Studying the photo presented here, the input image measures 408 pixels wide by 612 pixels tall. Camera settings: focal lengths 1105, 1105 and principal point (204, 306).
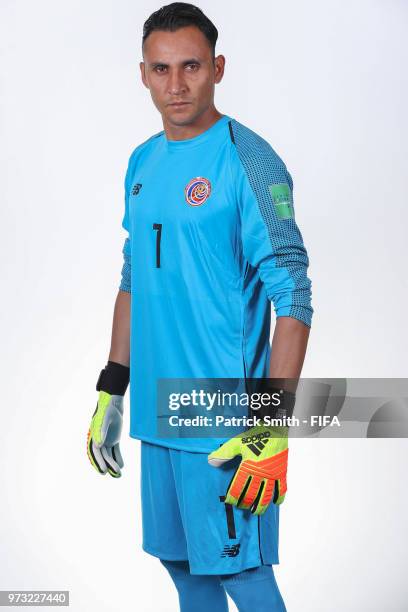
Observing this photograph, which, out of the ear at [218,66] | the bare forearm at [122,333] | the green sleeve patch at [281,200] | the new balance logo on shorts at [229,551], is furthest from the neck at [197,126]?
the new balance logo on shorts at [229,551]

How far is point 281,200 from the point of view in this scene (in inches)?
93.3

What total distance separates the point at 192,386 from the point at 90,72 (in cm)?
199

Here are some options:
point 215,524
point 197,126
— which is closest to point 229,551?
point 215,524

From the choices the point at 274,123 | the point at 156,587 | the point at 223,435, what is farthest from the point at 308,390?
the point at 274,123

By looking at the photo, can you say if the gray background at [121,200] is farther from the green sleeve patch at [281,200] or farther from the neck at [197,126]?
the green sleeve patch at [281,200]

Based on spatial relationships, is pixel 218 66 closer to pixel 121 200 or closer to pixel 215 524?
pixel 215 524

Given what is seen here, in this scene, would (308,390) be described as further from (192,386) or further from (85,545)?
(85,545)

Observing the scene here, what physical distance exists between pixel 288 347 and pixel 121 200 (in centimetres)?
189

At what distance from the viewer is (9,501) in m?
4.09

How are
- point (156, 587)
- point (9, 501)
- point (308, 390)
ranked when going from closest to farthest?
point (308, 390), point (156, 587), point (9, 501)

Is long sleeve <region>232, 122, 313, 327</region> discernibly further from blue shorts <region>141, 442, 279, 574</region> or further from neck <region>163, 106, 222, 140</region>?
blue shorts <region>141, 442, 279, 574</region>

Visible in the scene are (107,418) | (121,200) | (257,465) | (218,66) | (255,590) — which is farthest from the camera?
(121,200)

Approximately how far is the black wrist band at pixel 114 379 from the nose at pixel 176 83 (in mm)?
719

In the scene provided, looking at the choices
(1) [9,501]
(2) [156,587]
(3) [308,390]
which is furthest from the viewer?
(1) [9,501]
